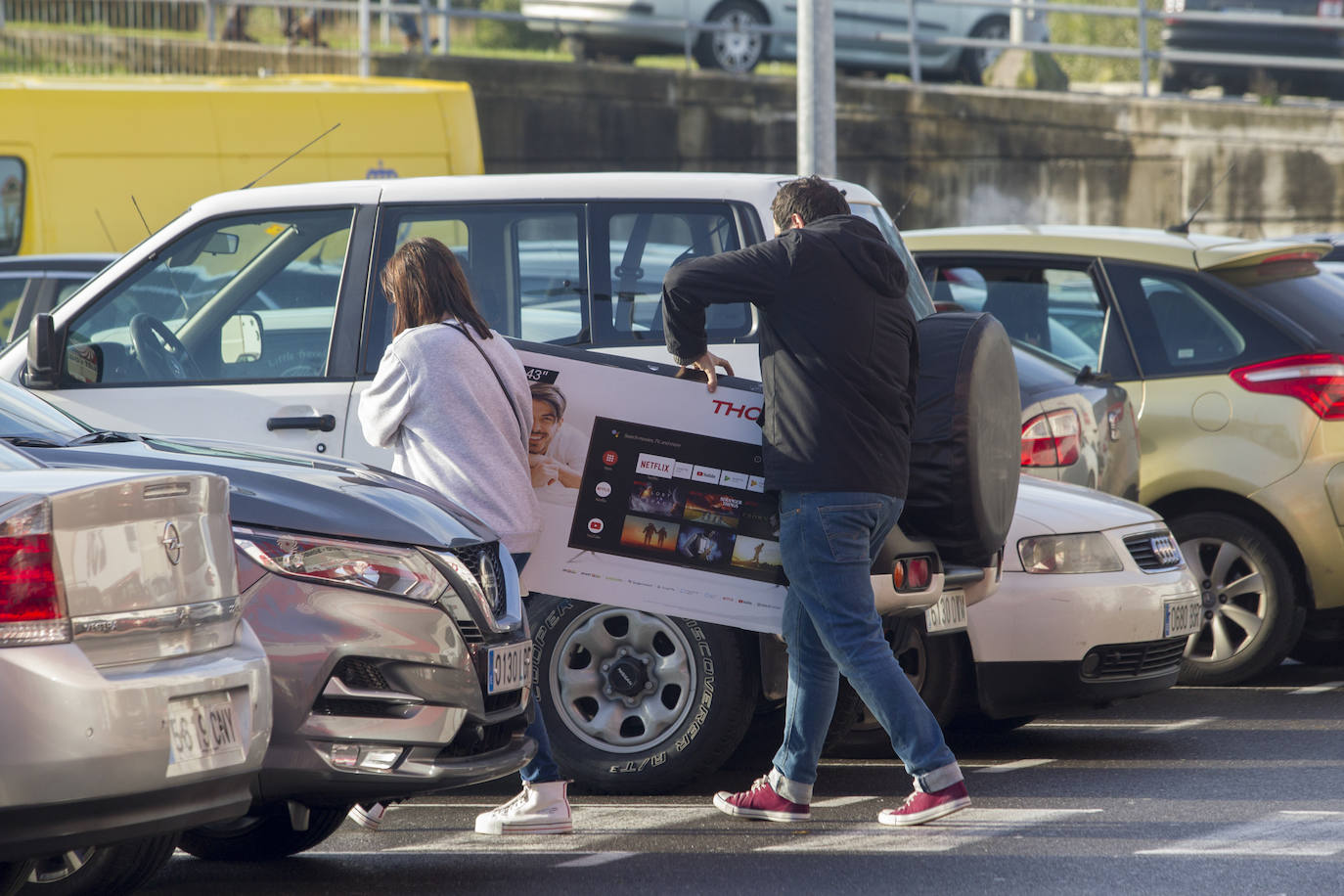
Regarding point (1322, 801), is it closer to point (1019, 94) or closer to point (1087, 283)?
point (1087, 283)

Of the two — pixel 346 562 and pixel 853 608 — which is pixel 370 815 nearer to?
pixel 346 562

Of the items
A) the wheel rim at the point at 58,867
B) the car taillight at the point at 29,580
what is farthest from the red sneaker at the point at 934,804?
the car taillight at the point at 29,580

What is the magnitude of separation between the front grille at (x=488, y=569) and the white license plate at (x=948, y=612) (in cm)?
161

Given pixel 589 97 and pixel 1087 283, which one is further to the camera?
pixel 589 97

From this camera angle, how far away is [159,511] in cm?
420

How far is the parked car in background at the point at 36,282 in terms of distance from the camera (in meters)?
9.93

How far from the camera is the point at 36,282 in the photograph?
9969 mm

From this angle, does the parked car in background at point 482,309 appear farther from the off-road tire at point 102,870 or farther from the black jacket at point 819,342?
the off-road tire at point 102,870

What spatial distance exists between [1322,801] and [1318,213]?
14.8m

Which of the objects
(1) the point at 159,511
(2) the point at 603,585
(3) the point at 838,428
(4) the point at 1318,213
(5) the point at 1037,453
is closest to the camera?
(1) the point at 159,511

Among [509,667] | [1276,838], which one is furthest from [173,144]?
[1276,838]

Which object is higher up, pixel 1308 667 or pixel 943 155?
pixel 943 155

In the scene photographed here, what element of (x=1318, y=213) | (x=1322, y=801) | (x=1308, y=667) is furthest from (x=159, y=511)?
(x=1318, y=213)

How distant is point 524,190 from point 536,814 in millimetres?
2295
